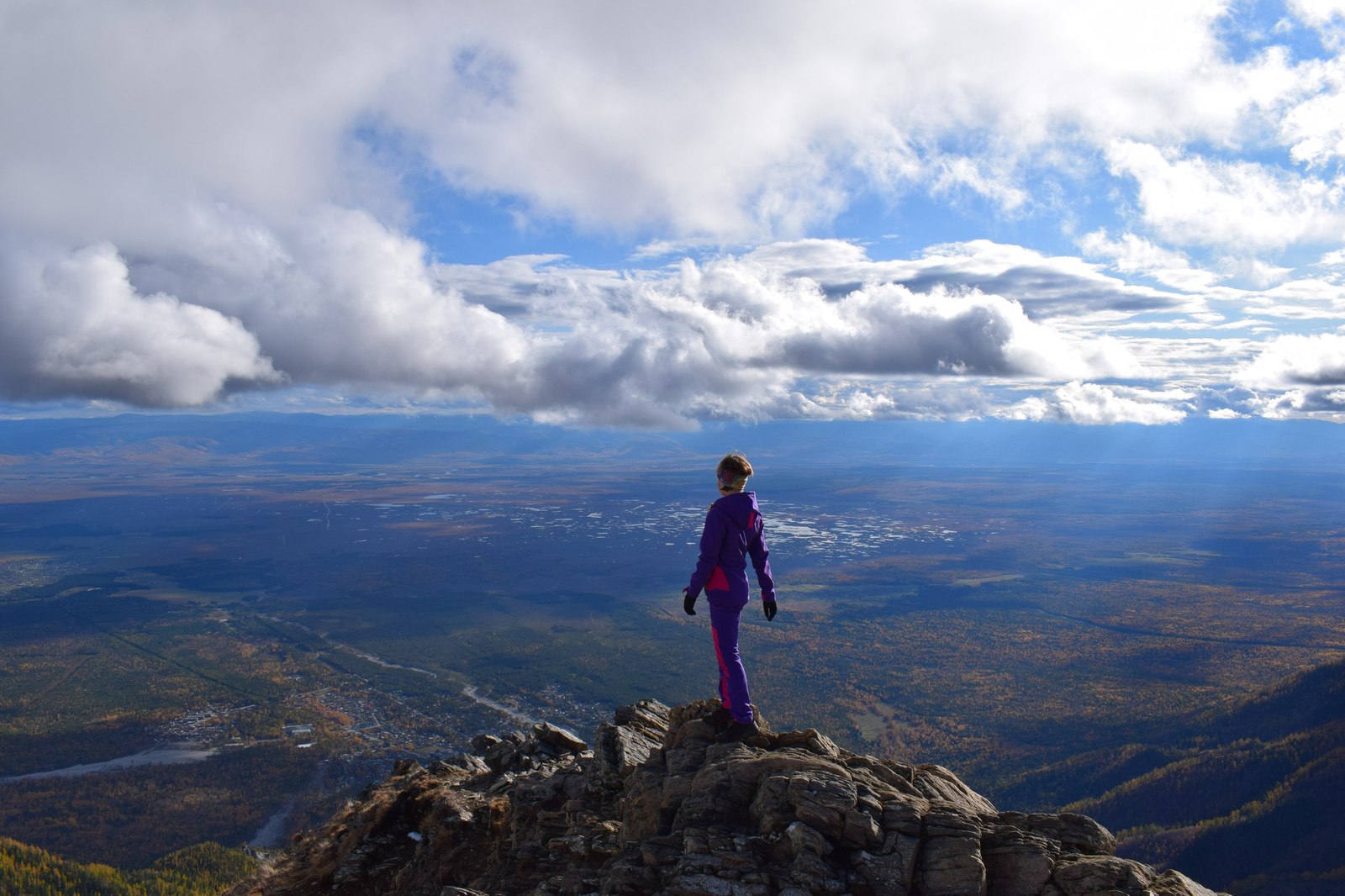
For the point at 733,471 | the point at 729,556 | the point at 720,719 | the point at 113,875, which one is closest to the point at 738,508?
the point at 733,471

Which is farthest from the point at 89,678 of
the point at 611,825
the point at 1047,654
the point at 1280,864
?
the point at 1047,654

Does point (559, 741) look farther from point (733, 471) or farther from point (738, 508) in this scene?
Answer: point (733, 471)

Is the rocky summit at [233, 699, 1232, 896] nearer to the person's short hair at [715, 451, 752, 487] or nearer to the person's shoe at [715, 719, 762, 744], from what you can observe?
the person's shoe at [715, 719, 762, 744]

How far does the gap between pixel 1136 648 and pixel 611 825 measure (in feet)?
531

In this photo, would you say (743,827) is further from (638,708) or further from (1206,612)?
(1206,612)

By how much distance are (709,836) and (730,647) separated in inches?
127

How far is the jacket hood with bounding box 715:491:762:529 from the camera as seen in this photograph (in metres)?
13.1

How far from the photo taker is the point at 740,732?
14.3 meters

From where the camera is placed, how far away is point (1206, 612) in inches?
7032

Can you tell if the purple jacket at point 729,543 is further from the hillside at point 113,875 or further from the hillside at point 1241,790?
the hillside at point 1241,790

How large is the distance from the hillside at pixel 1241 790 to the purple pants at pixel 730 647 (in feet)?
235

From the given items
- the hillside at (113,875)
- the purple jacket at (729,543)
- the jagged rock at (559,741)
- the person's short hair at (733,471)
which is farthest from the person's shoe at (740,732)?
the hillside at (113,875)

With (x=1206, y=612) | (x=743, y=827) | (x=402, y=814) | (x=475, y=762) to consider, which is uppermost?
(x=743, y=827)

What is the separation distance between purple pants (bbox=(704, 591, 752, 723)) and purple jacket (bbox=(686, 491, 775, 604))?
196 millimetres
